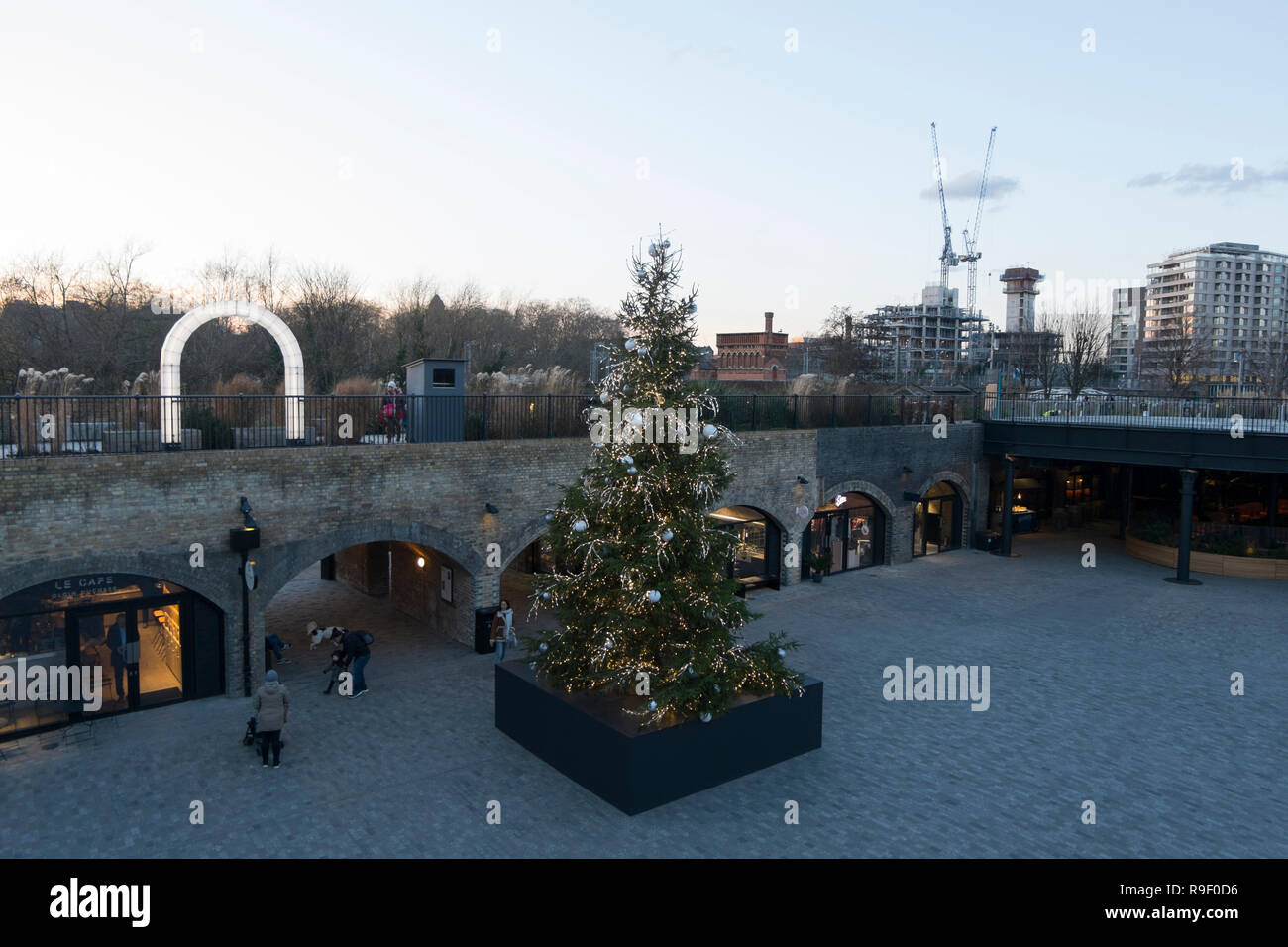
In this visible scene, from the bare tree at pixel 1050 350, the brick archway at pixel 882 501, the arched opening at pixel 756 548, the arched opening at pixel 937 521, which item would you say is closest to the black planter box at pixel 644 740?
the arched opening at pixel 756 548

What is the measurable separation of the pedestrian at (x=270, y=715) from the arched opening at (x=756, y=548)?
12949mm

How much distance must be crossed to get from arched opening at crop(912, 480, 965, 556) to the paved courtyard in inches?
383

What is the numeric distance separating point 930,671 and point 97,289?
4034 cm

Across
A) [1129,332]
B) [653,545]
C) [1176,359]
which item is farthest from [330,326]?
[1129,332]

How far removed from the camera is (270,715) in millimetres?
11266

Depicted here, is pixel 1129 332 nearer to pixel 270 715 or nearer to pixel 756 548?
pixel 756 548

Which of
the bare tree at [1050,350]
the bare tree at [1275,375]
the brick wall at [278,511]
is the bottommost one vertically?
the brick wall at [278,511]

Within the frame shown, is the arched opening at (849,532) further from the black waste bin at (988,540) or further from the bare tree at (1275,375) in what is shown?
the bare tree at (1275,375)

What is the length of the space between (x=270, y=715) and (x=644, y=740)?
497cm

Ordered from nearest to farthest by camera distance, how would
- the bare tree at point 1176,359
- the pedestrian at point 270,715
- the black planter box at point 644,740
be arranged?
1. the black planter box at point 644,740
2. the pedestrian at point 270,715
3. the bare tree at point 1176,359

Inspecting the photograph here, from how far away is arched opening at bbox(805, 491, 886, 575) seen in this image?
79.8ft

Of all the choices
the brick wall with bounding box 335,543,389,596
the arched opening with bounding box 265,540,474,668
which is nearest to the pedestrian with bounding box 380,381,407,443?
the arched opening with bounding box 265,540,474,668

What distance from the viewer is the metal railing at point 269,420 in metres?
13.0

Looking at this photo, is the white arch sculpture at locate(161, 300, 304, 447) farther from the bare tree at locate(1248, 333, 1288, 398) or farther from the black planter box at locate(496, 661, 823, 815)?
the bare tree at locate(1248, 333, 1288, 398)
